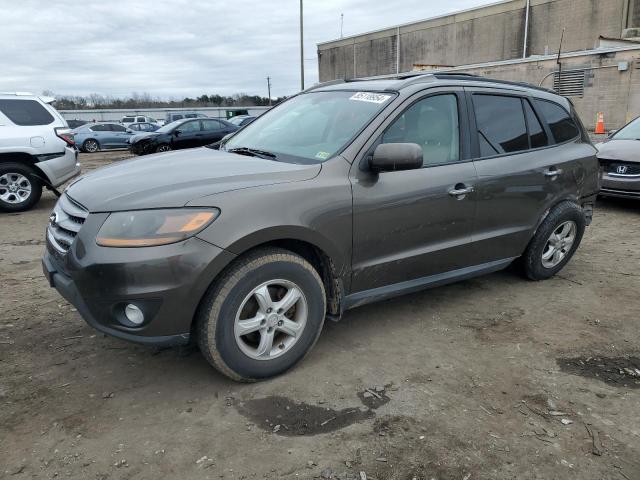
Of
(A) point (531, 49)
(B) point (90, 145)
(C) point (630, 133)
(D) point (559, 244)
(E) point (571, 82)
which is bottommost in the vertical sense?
(D) point (559, 244)

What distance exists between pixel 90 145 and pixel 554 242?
2276 cm

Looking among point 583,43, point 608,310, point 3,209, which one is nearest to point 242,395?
point 608,310

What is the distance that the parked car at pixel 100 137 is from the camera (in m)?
23.1

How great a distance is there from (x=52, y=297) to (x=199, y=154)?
1.87 metres

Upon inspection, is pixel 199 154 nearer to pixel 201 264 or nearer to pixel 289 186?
pixel 289 186

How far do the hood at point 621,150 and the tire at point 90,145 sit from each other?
69.6ft

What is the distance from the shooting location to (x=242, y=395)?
113 inches

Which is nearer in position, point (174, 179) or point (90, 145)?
point (174, 179)

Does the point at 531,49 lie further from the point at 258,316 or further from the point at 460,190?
the point at 258,316

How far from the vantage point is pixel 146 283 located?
2531 mm

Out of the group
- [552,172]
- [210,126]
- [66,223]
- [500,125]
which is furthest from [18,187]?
[210,126]

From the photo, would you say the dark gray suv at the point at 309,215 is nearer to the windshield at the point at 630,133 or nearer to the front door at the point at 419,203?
the front door at the point at 419,203

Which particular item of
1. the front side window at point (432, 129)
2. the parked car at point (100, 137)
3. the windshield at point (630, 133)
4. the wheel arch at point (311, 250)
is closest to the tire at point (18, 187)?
the wheel arch at point (311, 250)

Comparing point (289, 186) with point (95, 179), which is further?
point (95, 179)
